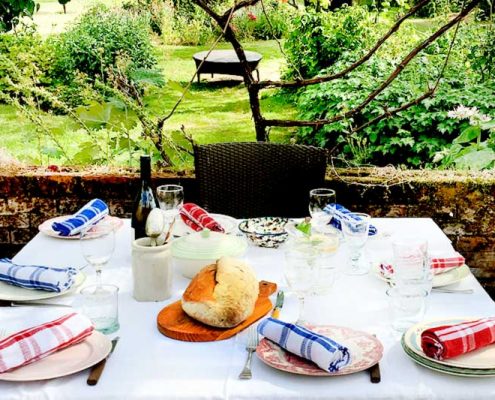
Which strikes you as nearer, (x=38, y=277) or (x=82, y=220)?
(x=38, y=277)

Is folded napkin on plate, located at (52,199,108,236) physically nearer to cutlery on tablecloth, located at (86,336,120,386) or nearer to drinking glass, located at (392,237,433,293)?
cutlery on tablecloth, located at (86,336,120,386)

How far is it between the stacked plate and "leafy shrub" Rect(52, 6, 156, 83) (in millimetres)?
7478

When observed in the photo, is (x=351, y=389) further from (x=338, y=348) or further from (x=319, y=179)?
(x=319, y=179)

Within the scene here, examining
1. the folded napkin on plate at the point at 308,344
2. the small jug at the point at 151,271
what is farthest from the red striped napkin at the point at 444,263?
the small jug at the point at 151,271

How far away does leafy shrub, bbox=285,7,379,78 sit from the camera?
7.42 metres

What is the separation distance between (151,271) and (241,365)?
16.8 inches

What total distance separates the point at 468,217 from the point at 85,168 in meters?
1.71

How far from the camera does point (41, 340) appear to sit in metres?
1.70

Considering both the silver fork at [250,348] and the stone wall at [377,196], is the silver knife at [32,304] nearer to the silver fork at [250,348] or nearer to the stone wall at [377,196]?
the silver fork at [250,348]

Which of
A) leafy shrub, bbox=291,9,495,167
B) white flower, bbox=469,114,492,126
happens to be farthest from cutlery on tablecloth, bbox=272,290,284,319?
leafy shrub, bbox=291,9,495,167

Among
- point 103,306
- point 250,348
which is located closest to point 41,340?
point 103,306

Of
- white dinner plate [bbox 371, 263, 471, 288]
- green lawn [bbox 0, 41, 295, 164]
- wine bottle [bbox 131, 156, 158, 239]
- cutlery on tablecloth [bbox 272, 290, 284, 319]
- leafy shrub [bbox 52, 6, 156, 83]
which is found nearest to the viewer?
cutlery on tablecloth [bbox 272, 290, 284, 319]

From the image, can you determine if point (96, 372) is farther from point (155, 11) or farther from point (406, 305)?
point (155, 11)

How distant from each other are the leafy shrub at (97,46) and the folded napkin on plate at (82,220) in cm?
636
